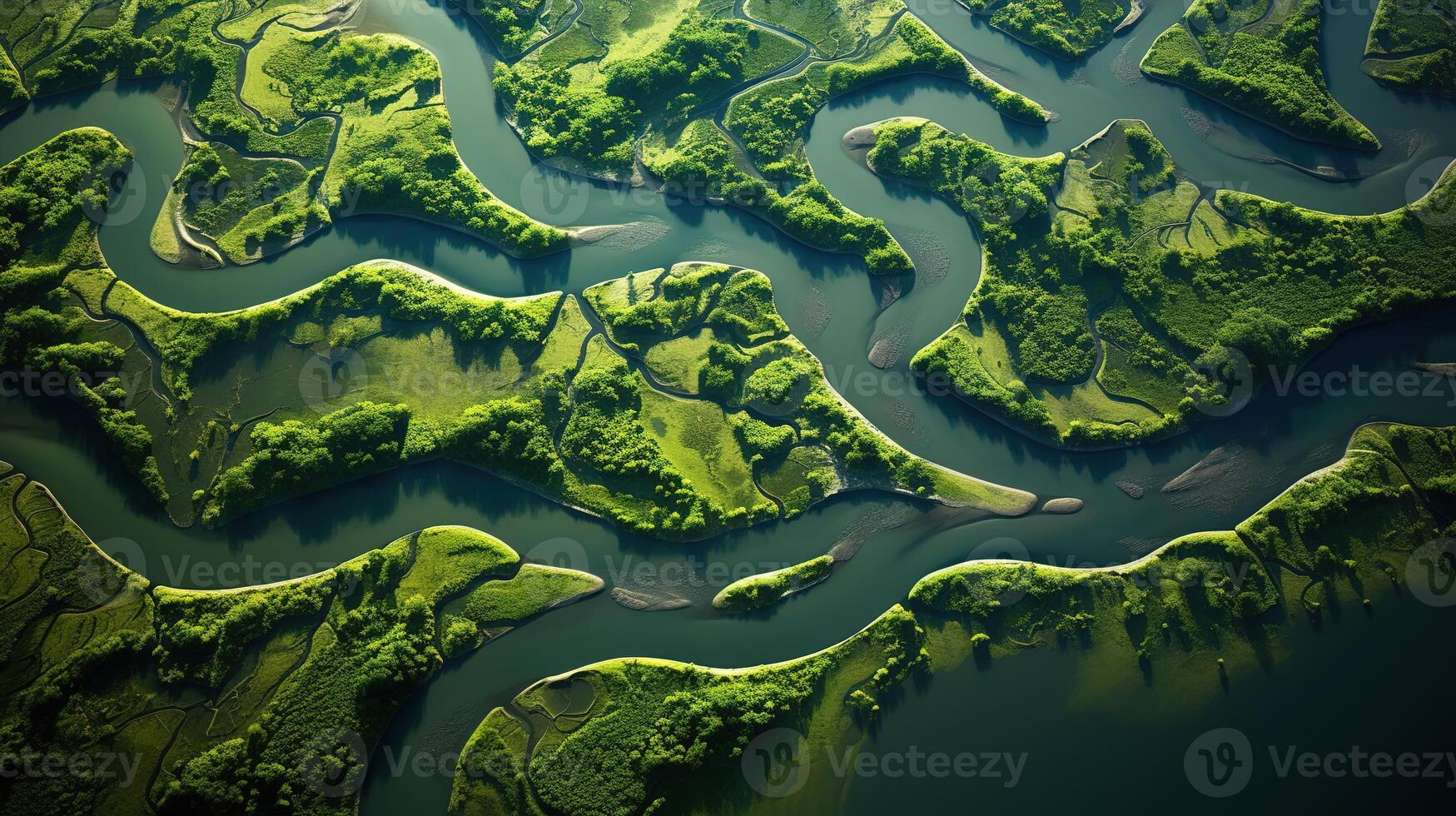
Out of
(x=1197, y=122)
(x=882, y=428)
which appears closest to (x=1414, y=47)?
(x=1197, y=122)

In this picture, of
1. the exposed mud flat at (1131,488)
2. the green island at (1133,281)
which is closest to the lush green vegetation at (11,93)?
the green island at (1133,281)

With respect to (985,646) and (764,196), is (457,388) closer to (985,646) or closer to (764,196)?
(764,196)

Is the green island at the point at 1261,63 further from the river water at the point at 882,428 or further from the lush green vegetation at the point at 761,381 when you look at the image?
the lush green vegetation at the point at 761,381

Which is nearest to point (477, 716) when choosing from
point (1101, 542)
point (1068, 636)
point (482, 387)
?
point (482, 387)

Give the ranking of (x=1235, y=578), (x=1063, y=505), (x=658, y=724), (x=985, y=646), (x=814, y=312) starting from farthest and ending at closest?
(x=814, y=312), (x=1063, y=505), (x=1235, y=578), (x=985, y=646), (x=658, y=724)

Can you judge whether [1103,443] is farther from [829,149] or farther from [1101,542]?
[829,149]

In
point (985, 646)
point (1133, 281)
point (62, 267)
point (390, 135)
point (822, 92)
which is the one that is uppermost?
point (390, 135)

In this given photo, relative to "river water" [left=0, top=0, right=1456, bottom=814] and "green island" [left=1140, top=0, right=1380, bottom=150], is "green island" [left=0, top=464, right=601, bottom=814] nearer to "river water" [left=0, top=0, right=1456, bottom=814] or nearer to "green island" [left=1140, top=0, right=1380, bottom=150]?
"river water" [left=0, top=0, right=1456, bottom=814]
